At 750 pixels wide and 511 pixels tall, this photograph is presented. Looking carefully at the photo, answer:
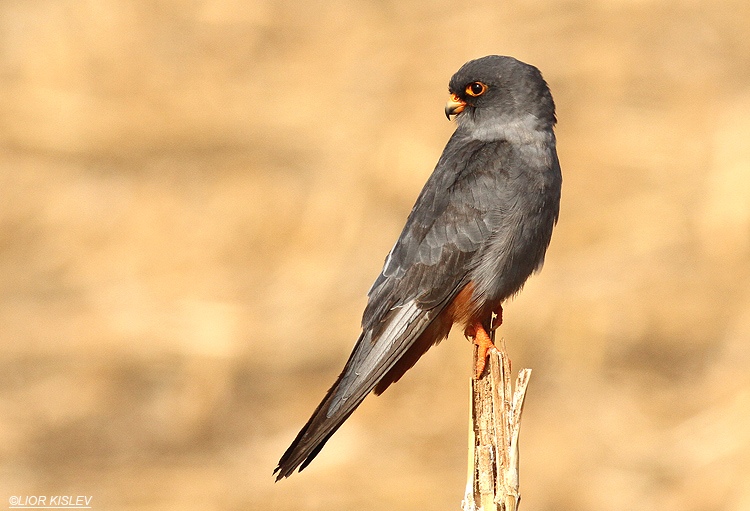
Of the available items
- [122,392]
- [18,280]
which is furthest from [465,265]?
[18,280]

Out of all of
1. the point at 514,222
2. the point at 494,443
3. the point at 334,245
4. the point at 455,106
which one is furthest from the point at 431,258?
the point at 334,245

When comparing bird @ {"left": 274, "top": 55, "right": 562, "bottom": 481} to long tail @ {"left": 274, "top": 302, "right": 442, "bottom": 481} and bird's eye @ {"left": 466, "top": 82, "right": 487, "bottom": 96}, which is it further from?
bird's eye @ {"left": 466, "top": 82, "right": 487, "bottom": 96}

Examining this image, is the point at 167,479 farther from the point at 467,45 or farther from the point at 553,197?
the point at 467,45

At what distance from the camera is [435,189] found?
541 centimetres

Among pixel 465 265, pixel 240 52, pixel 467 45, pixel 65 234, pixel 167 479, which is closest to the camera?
pixel 465 265

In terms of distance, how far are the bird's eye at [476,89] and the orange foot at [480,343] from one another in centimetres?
144

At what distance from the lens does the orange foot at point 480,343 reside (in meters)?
4.88

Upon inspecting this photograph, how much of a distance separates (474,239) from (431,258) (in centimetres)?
27

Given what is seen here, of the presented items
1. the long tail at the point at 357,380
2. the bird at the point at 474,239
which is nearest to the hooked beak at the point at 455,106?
the bird at the point at 474,239

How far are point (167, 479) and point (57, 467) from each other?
1.26 metres

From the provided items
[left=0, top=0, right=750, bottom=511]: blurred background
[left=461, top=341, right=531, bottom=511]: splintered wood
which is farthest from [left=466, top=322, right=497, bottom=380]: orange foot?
[left=0, top=0, right=750, bottom=511]: blurred background

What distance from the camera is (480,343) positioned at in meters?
5.08

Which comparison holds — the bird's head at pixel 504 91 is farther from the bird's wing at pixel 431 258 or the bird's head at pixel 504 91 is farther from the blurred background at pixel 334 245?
the blurred background at pixel 334 245

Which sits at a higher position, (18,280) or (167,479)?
(18,280)
